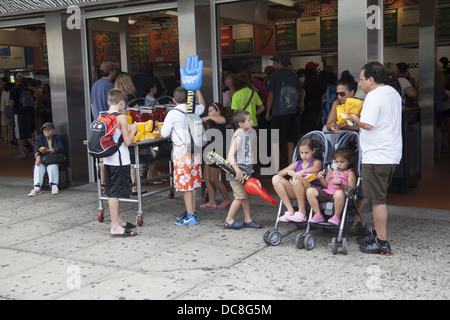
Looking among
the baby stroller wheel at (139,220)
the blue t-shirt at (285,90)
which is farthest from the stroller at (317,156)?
the blue t-shirt at (285,90)

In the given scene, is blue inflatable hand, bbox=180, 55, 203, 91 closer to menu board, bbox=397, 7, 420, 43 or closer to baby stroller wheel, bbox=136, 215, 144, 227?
baby stroller wheel, bbox=136, 215, 144, 227

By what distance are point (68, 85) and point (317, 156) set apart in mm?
4709

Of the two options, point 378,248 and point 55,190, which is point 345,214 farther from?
point 55,190

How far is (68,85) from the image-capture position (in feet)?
28.2

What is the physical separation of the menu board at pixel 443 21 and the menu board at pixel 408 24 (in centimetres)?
45

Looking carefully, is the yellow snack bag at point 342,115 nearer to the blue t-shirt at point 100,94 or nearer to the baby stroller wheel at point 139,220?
the baby stroller wheel at point 139,220

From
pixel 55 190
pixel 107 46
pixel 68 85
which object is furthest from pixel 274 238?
pixel 107 46

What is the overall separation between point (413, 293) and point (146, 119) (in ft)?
13.6

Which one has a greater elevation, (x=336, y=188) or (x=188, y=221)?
(x=336, y=188)

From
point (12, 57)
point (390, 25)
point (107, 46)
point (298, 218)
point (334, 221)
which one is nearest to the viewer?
point (334, 221)

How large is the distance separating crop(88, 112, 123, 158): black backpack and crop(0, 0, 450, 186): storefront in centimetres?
215

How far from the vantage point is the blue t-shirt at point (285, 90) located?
8062 mm

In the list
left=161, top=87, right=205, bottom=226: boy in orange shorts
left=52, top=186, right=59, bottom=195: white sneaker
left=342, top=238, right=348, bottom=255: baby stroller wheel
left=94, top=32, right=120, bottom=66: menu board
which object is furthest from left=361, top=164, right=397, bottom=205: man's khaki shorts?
left=94, top=32, right=120, bottom=66: menu board

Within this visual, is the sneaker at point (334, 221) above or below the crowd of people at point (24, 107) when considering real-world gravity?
below
